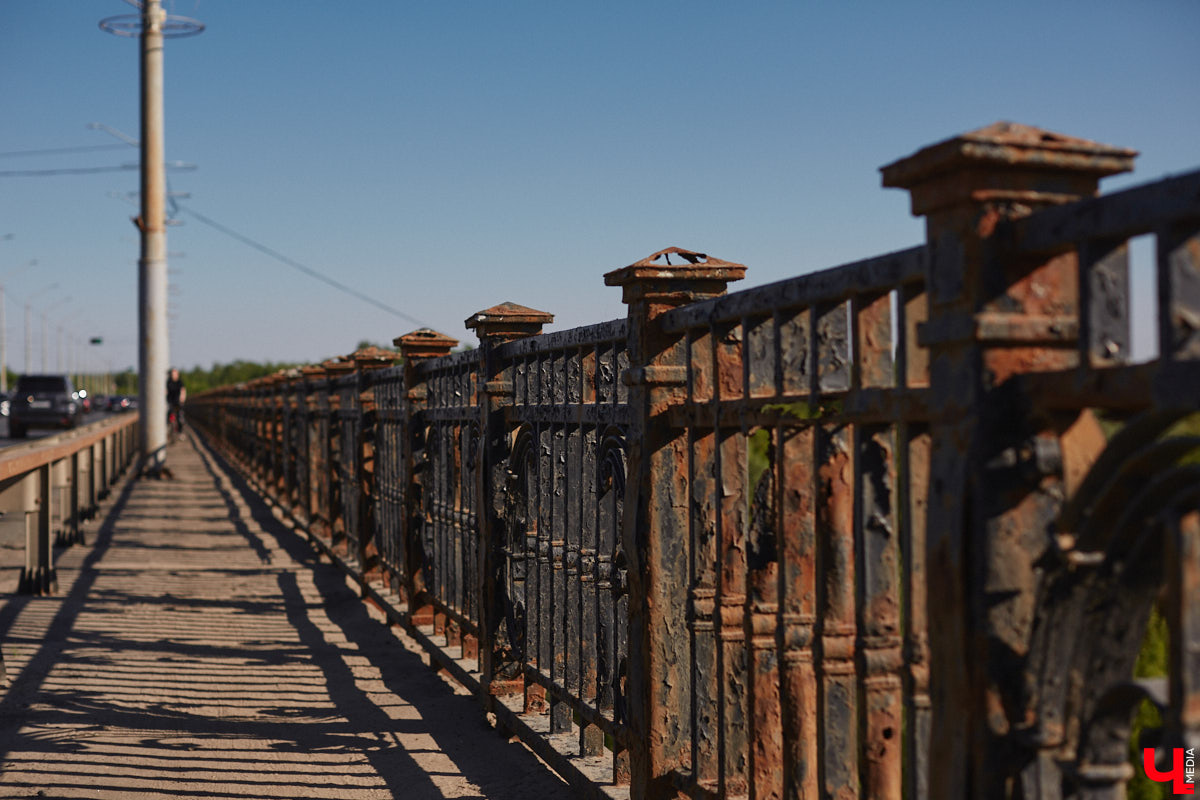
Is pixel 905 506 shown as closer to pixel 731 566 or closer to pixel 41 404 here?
pixel 731 566

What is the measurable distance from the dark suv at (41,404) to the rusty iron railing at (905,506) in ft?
117

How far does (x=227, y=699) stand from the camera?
5562 mm

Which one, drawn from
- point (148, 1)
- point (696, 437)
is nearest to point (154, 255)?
point (148, 1)

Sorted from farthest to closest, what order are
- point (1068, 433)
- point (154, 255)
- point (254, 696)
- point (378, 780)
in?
point (154, 255)
point (254, 696)
point (378, 780)
point (1068, 433)

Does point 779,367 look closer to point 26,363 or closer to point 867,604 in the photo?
point 867,604

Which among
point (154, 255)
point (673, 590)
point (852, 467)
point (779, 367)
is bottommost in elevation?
point (673, 590)

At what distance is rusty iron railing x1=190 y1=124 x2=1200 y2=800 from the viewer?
1652 millimetres

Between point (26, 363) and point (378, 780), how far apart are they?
7674 cm

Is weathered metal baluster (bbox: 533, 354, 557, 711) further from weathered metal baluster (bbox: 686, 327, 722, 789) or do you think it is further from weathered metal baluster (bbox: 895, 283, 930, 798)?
weathered metal baluster (bbox: 895, 283, 930, 798)

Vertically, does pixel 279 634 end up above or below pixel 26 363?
below

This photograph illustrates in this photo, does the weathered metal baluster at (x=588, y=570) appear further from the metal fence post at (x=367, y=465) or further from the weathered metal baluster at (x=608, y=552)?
the metal fence post at (x=367, y=465)

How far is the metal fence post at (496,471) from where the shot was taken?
16.1 feet

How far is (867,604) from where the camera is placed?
2.21 meters

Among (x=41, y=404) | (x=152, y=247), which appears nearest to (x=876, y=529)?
(x=152, y=247)
